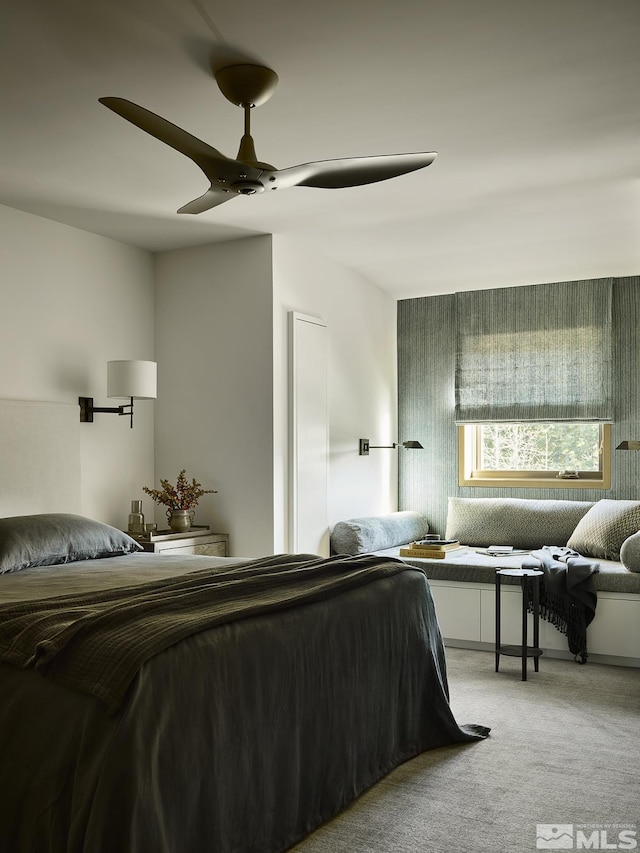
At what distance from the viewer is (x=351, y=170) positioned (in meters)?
2.72

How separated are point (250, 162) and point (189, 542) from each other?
2.67 metres

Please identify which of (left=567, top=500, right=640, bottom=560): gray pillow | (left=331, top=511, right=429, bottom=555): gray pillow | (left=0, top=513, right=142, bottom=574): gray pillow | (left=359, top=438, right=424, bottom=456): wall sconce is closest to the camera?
(left=0, top=513, right=142, bottom=574): gray pillow

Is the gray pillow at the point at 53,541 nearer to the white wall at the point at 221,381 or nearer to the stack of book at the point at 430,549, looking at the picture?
the white wall at the point at 221,381

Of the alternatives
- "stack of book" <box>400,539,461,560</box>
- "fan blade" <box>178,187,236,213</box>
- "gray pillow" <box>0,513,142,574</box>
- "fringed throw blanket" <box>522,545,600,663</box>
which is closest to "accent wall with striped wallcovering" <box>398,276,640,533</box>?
"stack of book" <box>400,539,461,560</box>

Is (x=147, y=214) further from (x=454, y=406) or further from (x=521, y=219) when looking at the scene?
(x=454, y=406)

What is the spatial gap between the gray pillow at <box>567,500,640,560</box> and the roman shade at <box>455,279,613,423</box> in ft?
2.98

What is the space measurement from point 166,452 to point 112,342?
785 millimetres

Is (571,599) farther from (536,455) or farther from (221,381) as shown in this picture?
(221,381)

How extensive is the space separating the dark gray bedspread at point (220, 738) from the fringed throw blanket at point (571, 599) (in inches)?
69.4

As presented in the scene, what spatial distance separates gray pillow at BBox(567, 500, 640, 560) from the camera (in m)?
4.99

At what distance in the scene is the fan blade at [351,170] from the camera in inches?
104

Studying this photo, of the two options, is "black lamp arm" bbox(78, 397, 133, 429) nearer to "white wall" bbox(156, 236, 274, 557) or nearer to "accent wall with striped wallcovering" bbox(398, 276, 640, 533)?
"white wall" bbox(156, 236, 274, 557)

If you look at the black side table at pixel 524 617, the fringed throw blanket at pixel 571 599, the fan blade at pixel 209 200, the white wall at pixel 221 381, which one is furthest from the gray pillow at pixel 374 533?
the fan blade at pixel 209 200

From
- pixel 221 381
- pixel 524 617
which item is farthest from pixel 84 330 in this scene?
pixel 524 617
